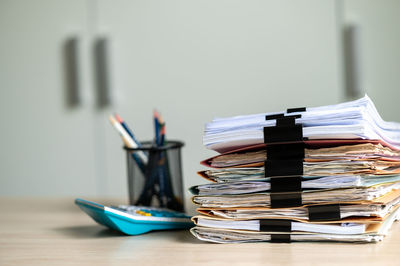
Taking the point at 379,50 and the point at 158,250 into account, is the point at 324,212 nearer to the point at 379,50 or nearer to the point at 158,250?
the point at 158,250

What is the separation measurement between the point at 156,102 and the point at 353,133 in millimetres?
1701

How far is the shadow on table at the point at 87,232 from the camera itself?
30.9 inches

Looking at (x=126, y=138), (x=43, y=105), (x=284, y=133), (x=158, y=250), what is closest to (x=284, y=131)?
(x=284, y=133)

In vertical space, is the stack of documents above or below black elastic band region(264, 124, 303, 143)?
below

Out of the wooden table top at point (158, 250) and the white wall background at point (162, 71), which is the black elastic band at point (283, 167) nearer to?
the wooden table top at point (158, 250)

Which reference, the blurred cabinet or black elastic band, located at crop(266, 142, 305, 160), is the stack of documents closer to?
black elastic band, located at crop(266, 142, 305, 160)

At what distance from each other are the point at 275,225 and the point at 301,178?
0.23ft

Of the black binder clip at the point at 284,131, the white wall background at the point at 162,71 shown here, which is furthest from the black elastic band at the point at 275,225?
the white wall background at the point at 162,71

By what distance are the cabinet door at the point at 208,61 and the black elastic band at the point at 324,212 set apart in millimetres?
1500

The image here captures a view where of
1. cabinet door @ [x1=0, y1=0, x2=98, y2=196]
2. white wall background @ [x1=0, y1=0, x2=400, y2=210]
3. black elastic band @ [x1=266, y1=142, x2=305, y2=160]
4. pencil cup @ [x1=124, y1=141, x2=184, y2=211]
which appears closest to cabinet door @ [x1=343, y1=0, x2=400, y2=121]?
white wall background @ [x1=0, y1=0, x2=400, y2=210]

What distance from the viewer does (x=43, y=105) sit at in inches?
94.0

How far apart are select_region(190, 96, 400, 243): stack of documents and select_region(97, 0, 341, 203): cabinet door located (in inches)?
57.2

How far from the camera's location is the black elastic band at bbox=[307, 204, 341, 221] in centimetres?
62

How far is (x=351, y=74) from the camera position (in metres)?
2.07
